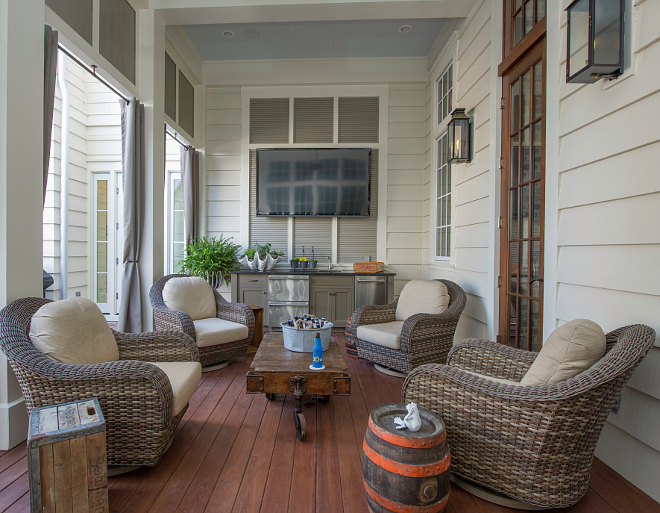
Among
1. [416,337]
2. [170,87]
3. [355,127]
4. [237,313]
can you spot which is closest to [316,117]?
[355,127]

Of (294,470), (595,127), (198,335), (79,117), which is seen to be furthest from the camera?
(79,117)

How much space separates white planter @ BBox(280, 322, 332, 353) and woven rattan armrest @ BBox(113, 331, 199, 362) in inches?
26.3

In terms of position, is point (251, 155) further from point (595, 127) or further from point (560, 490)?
point (560, 490)

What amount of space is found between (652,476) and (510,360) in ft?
2.39

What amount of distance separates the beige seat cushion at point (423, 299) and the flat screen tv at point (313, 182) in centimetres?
186

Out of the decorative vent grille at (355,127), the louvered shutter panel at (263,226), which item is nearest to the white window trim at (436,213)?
the decorative vent grille at (355,127)

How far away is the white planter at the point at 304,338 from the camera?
268 cm

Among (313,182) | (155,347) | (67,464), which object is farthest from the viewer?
(313,182)

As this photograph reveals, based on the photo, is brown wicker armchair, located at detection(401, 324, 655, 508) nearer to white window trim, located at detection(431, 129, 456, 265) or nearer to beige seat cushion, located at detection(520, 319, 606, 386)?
beige seat cushion, located at detection(520, 319, 606, 386)

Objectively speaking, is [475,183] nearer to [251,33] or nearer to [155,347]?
[155,347]

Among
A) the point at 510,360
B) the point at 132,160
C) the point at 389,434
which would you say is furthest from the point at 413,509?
the point at 132,160

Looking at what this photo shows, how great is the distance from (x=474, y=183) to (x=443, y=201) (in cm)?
106

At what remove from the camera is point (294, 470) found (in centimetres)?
191

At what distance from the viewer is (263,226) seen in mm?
5598
